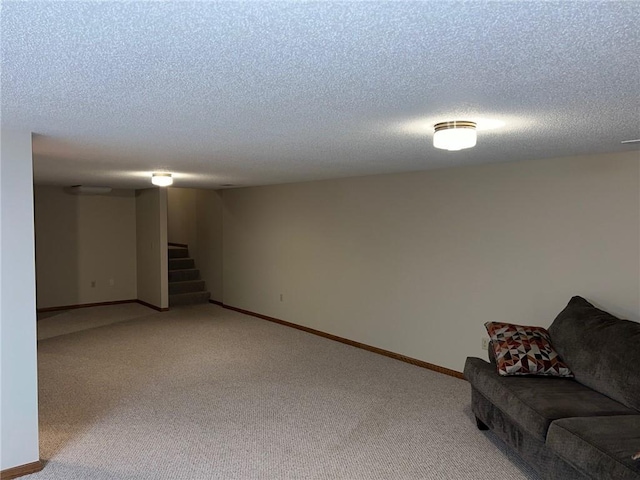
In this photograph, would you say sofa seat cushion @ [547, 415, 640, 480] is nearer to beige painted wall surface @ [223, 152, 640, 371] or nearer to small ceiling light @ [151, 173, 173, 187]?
beige painted wall surface @ [223, 152, 640, 371]

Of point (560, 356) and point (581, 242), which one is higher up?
point (581, 242)

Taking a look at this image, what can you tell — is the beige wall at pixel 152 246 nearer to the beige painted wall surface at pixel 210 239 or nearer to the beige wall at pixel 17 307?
the beige painted wall surface at pixel 210 239

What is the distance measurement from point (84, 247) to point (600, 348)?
8.20m

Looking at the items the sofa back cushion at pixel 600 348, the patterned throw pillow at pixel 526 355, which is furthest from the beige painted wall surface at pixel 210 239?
the sofa back cushion at pixel 600 348

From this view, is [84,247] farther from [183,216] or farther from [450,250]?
[450,250]

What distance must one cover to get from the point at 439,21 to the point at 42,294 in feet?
28.7

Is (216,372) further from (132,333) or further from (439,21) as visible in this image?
(439,21)

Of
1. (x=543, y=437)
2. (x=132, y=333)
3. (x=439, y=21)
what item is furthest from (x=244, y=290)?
(x=439, y=21)

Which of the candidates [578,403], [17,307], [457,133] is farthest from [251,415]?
[457,133]

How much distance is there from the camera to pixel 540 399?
3086mm

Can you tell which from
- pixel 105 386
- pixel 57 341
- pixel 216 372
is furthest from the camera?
pixel 57 341

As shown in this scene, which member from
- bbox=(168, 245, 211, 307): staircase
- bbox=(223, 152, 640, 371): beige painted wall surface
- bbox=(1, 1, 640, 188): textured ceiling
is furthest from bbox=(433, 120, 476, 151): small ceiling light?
bbox=(168, 245, 211, 307): staircase

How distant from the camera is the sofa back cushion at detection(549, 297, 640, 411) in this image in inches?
121

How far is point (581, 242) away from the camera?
160 inches
